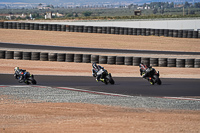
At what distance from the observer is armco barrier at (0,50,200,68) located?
23609mm

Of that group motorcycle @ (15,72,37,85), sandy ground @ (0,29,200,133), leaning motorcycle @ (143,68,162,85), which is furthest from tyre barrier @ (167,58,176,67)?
sandy ground @ (0,29,200,133)

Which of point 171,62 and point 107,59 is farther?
point 107,59

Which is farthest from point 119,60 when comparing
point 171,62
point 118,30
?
point 118,30

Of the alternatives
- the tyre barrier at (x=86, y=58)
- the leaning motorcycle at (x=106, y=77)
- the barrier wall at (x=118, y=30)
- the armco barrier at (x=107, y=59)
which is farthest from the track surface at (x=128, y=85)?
the barrier wall at (x=118, y=30)

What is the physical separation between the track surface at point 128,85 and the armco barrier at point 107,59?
5049mm

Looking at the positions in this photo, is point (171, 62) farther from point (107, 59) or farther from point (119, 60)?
point (107, 59)

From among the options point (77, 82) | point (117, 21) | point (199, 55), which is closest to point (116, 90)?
point (77, 82)

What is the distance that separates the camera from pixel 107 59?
79.6ft

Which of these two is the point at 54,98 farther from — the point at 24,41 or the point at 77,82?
the point at 24,41

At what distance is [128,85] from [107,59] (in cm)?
761

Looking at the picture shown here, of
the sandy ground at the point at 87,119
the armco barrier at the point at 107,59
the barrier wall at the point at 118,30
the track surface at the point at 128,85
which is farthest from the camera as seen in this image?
the barrier wall at the point at 118,30

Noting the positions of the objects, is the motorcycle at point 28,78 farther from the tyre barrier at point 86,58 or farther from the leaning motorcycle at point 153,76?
the tyre barrier at point 86,58

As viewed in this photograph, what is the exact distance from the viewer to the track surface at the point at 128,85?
1540 cm

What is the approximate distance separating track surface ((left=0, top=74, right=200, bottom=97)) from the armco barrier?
16.6 feet
